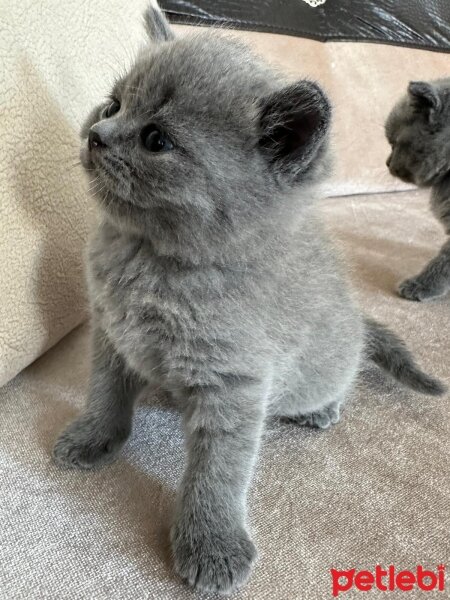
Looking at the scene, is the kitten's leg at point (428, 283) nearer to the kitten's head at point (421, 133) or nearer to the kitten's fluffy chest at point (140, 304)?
the kitten's head at point (421, 133)

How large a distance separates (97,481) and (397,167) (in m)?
1.24

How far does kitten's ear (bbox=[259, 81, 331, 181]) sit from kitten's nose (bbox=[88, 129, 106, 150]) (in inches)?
7.1

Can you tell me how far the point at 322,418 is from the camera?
93 cm

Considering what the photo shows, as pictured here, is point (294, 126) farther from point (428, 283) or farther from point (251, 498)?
point (428, 283)

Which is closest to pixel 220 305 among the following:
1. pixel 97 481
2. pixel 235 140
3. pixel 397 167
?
pixel 235 140

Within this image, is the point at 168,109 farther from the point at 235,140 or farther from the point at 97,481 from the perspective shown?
the point at 97,481

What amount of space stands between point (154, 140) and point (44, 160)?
0.37m

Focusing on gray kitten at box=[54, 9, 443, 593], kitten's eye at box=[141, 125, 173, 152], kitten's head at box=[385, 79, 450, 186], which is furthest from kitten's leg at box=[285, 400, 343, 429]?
kitten's head at box=[385, 79, 450, 186]

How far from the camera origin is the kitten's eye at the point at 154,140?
2.10ft

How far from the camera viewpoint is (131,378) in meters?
0.88

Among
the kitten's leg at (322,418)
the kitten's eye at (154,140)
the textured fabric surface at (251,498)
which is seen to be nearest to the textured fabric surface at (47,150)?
the textured fabric surface at (251,498)

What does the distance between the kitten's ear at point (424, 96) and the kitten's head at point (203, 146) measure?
93cm

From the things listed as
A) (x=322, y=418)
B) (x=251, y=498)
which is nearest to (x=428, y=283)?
(x=322, y=418)

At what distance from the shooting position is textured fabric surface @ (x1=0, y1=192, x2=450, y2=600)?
67 centimetres
